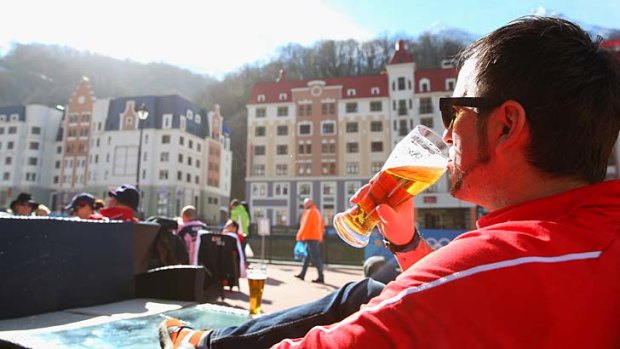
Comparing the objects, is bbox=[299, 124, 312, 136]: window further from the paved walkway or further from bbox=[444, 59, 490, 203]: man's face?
bbox=[444, 59, 490, 203]: man's face

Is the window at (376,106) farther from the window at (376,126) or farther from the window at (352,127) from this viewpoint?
the window at (352,127)

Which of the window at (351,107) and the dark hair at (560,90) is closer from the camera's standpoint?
the dark hair at (560,90)

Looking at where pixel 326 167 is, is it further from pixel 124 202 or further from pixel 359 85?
pixel 124 202

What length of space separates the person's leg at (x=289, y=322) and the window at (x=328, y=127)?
4061cm

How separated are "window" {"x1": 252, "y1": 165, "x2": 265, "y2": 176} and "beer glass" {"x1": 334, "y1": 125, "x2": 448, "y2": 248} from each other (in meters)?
40.9

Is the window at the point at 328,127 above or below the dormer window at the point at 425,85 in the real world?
below

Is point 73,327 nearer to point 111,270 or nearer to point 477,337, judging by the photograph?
point 111,270

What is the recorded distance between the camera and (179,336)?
1.37 metres

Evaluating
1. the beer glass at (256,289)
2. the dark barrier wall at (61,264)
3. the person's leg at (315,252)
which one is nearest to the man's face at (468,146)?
the beer glass at (256,289)

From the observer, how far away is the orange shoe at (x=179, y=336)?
132 cm

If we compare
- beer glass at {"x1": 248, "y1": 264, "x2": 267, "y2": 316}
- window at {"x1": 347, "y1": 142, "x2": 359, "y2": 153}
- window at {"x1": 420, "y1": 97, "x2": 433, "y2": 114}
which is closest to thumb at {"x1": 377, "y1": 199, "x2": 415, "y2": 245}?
beer glass at {"x1": 248, "y1": 264, "x2": 267, "y2": 316}

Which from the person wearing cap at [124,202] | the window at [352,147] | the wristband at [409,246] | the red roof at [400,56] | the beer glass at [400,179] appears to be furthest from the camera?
the red roof at [400,56]

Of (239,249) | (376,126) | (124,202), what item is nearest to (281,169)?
(376,126)

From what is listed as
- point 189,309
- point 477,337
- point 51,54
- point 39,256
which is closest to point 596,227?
point 477,337
